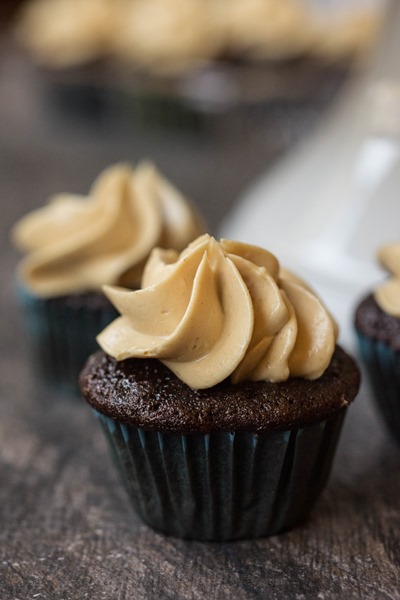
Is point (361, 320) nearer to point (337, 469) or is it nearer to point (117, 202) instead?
point (337, 469)

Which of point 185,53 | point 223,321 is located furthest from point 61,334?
point 185,53

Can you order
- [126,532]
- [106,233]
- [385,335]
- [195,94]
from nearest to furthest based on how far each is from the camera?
[126,532]
[385,335]
[106,233]
[195,94]

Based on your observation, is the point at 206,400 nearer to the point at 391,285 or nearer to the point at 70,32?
the point at 391,285

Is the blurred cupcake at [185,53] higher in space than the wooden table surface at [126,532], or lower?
higher

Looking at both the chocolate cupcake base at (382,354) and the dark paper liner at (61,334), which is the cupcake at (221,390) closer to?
the chocolate cupcake base at (382,354)

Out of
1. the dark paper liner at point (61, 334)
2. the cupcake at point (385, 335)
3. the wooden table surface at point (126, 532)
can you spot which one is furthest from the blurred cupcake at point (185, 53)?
the cupcake at point (385, 335)

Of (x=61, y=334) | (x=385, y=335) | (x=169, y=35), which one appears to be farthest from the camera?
(x=169, y=35)
